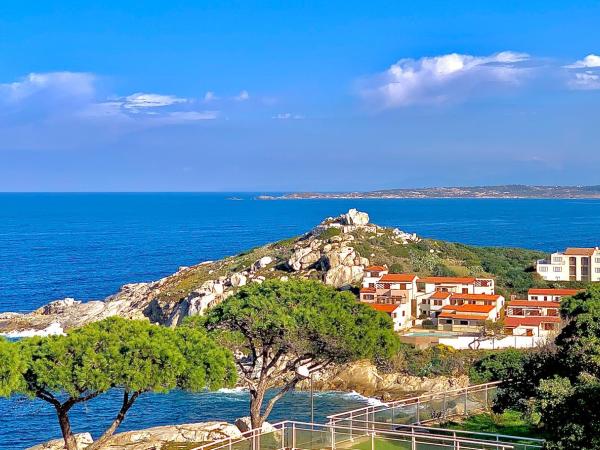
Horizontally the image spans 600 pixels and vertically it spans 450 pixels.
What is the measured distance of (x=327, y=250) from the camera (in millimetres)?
67438

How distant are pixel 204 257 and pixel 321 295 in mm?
98598

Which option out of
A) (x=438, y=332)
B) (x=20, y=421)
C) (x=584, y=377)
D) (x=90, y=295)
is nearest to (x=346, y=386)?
(x=438, y=332)

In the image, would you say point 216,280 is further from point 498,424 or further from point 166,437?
point 498,424

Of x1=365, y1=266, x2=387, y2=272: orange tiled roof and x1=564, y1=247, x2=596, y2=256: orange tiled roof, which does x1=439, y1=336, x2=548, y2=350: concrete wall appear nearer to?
x1=365, y1=266, x2=387, y2=272: orange tiled roof

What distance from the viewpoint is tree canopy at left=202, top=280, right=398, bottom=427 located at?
846 inches

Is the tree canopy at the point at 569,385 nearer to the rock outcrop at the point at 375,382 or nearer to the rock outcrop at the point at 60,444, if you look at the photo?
the rock outcrop at the point at 60,444

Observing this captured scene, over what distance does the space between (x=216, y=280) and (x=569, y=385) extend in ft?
177

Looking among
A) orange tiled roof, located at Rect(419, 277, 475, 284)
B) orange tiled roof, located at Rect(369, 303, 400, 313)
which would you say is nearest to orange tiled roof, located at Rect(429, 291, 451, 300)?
orange tiled roof, located at Rect(419, 277, 475, 284)

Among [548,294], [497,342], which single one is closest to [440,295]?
[548,294]

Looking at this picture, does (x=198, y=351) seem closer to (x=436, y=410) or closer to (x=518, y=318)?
(x=436, y=410)

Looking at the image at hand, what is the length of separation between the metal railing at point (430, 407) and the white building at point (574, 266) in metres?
50.5

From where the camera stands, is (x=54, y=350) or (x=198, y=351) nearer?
(x=54, y=350)

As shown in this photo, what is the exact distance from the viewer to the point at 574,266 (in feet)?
223

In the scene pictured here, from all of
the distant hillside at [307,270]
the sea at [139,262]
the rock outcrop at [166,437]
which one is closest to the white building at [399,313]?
the distant hillside at [307,270]
